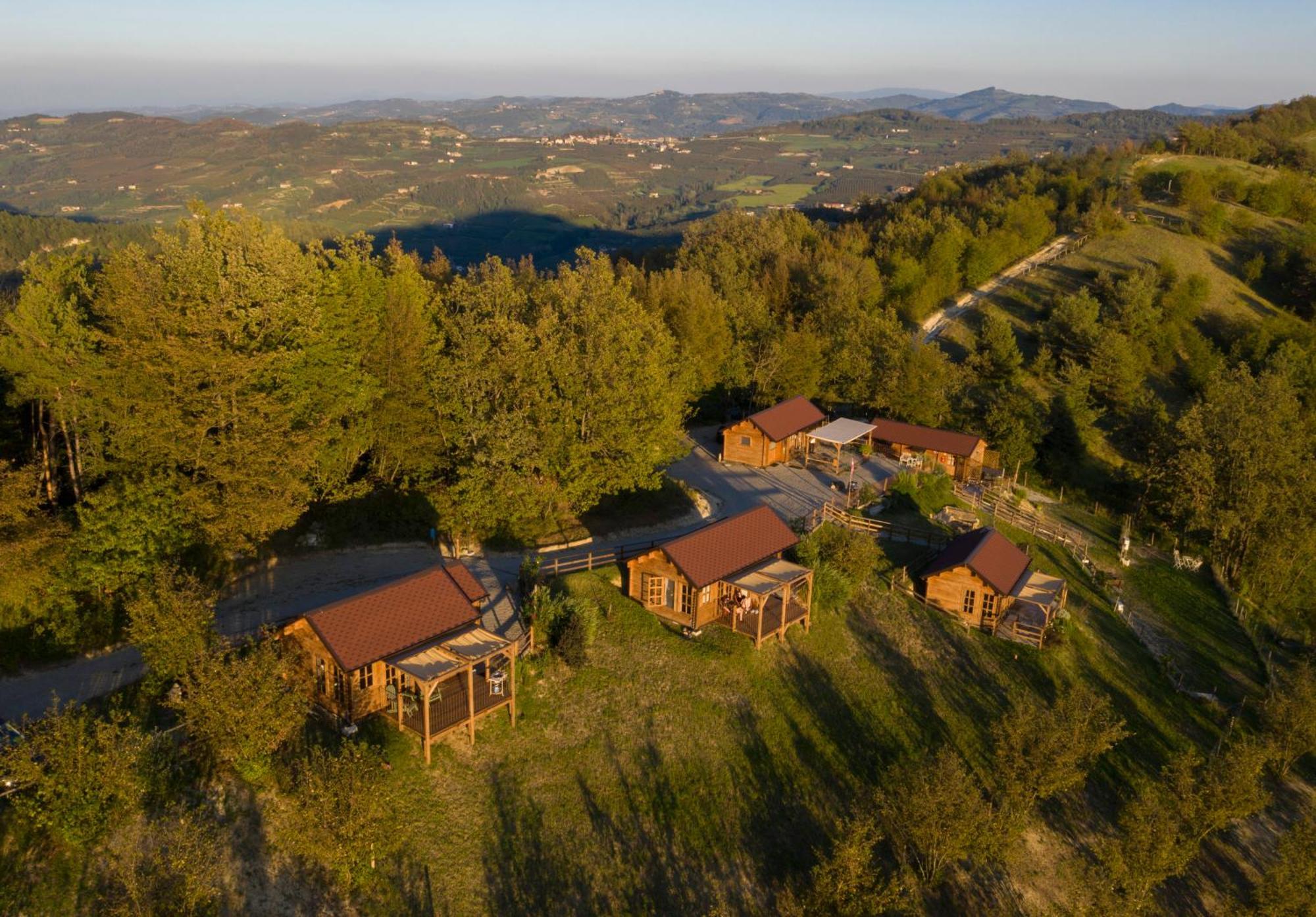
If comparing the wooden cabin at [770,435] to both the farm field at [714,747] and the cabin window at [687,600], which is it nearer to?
the farm field at [714,747]

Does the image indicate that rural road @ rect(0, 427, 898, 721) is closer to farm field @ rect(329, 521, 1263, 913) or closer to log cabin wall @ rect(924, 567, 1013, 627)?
farm field @ rect(329, 521, 1263, 913)

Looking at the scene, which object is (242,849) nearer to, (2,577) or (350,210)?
(2,577)

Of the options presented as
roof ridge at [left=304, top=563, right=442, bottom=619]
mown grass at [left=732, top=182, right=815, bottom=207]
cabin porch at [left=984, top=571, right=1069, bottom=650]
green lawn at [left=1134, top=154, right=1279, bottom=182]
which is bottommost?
cabin porch at [left=984, top=571, right=1069, bottom=650]

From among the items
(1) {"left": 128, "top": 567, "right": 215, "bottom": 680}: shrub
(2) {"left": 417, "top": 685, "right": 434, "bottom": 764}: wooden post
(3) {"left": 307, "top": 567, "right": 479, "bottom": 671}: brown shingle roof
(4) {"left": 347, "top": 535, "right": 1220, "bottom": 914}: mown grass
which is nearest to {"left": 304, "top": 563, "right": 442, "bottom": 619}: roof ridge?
(3) {"left": 307, "top": 567, "right": 479, "bottom": 671}: brown shingle roof

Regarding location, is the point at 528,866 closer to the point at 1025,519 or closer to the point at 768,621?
the point at 768,621

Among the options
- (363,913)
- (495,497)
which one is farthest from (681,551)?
(363,913)
